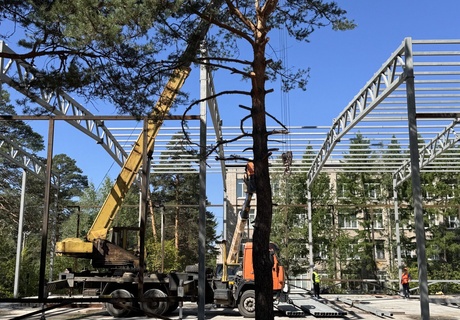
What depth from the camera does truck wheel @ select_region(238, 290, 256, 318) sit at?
15.4 meters

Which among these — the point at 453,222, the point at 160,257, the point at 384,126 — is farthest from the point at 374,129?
the point at 453,222

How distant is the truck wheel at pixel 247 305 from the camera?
606 inches

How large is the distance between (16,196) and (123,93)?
2891 cm

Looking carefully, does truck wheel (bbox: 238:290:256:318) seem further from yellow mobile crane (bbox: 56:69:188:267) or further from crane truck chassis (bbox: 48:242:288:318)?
yellow mobile crane (bbox: 56:69:188:267)

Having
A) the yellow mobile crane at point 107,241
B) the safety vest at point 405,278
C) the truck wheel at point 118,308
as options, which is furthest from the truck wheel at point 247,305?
the safety vest at point 405,278

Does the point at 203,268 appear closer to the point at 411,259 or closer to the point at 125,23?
the point at 125,23

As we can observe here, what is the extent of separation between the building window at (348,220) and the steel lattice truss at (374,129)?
10.9 metres

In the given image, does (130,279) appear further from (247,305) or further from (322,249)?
(322,249)

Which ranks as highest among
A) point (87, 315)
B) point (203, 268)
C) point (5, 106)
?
point (5, 106)

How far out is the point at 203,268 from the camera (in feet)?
40.0

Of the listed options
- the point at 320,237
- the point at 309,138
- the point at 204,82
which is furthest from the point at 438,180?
the point at 204,82

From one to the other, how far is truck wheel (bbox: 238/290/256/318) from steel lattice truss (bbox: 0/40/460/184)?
15.2 feet

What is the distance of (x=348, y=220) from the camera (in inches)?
1515

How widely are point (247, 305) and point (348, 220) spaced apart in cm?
2465
